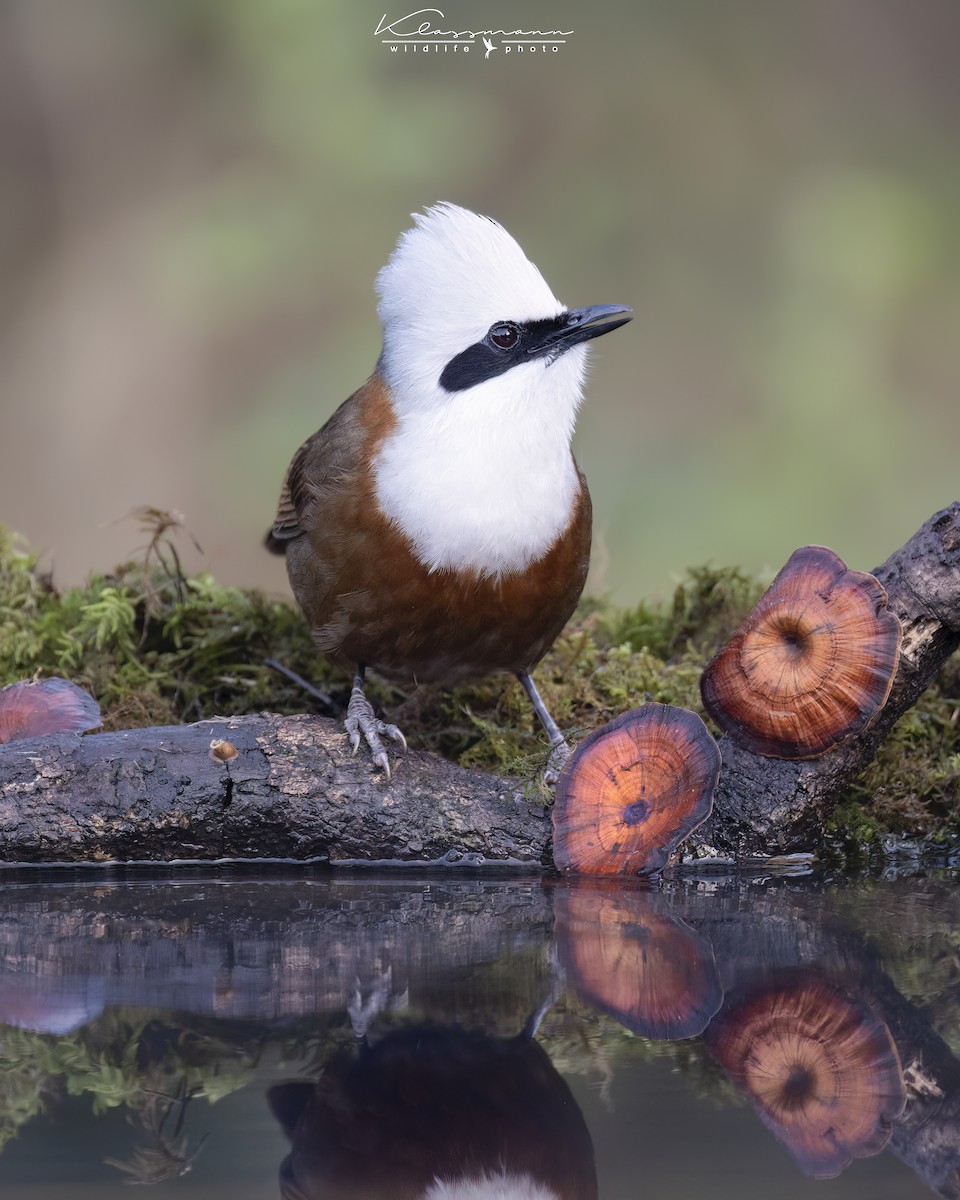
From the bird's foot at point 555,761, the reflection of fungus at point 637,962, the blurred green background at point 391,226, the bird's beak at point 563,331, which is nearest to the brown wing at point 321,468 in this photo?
the bird's beak at point 563,331

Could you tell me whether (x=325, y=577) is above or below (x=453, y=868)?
above

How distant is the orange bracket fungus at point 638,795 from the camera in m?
3.62

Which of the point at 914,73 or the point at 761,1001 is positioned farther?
Result: the point at 914,73

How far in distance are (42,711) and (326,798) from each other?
1.03m

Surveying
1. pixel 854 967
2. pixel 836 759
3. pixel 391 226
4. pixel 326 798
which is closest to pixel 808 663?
pixel 836 759

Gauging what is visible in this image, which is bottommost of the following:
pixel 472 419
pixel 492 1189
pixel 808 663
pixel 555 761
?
pixel 492 1189

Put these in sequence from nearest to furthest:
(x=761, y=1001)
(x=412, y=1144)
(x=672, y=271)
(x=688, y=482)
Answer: (x=412, y=1144) < (x=761, y=1001) < (x=688, y=482) < (x=672, y=271)

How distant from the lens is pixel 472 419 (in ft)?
13.7

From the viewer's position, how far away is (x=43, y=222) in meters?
9.56

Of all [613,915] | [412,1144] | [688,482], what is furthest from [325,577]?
[688,482]

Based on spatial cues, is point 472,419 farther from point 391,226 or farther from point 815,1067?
point 391,226

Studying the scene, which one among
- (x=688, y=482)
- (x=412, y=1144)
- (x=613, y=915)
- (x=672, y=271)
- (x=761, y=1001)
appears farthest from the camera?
(x=672, y=271)

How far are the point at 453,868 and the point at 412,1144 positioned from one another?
71.6 inches

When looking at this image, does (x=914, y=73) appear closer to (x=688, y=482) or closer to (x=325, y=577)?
(x=688, y=482)
